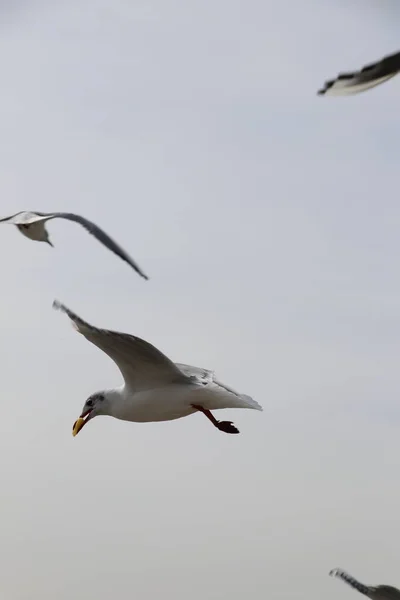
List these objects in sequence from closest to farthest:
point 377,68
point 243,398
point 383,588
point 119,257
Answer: point 377,68 < point 119,257 < point 383,588 < point 243,398

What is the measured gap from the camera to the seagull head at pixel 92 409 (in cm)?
849

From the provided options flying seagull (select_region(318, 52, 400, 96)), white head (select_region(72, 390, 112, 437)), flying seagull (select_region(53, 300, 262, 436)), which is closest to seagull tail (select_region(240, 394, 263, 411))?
flying seagull (select_region(53, 300, 262, 436))

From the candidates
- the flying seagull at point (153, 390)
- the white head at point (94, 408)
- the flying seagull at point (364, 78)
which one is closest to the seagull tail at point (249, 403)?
the flying seagull at point (153, 390)

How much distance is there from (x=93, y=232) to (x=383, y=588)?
285 centimetres

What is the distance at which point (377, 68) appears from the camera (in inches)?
131

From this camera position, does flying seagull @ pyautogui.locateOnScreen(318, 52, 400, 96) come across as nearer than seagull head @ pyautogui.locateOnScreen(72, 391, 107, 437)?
Yes

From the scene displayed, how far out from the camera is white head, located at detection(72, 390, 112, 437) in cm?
847

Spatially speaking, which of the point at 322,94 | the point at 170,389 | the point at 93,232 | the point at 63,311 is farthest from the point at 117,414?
the point at 322,94

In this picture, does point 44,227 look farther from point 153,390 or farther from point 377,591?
point 377,591

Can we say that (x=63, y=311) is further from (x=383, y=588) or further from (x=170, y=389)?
(x=383, y=588)

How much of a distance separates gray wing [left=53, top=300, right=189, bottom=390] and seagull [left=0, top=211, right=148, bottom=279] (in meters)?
0.57

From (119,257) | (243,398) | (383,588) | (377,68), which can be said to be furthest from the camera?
(243,398)

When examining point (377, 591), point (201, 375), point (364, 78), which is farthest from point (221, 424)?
point (364, 78)

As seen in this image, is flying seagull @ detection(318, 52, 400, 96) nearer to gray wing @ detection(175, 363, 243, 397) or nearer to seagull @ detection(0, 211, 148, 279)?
seagull @ detection(0, 211, 148, 279)
